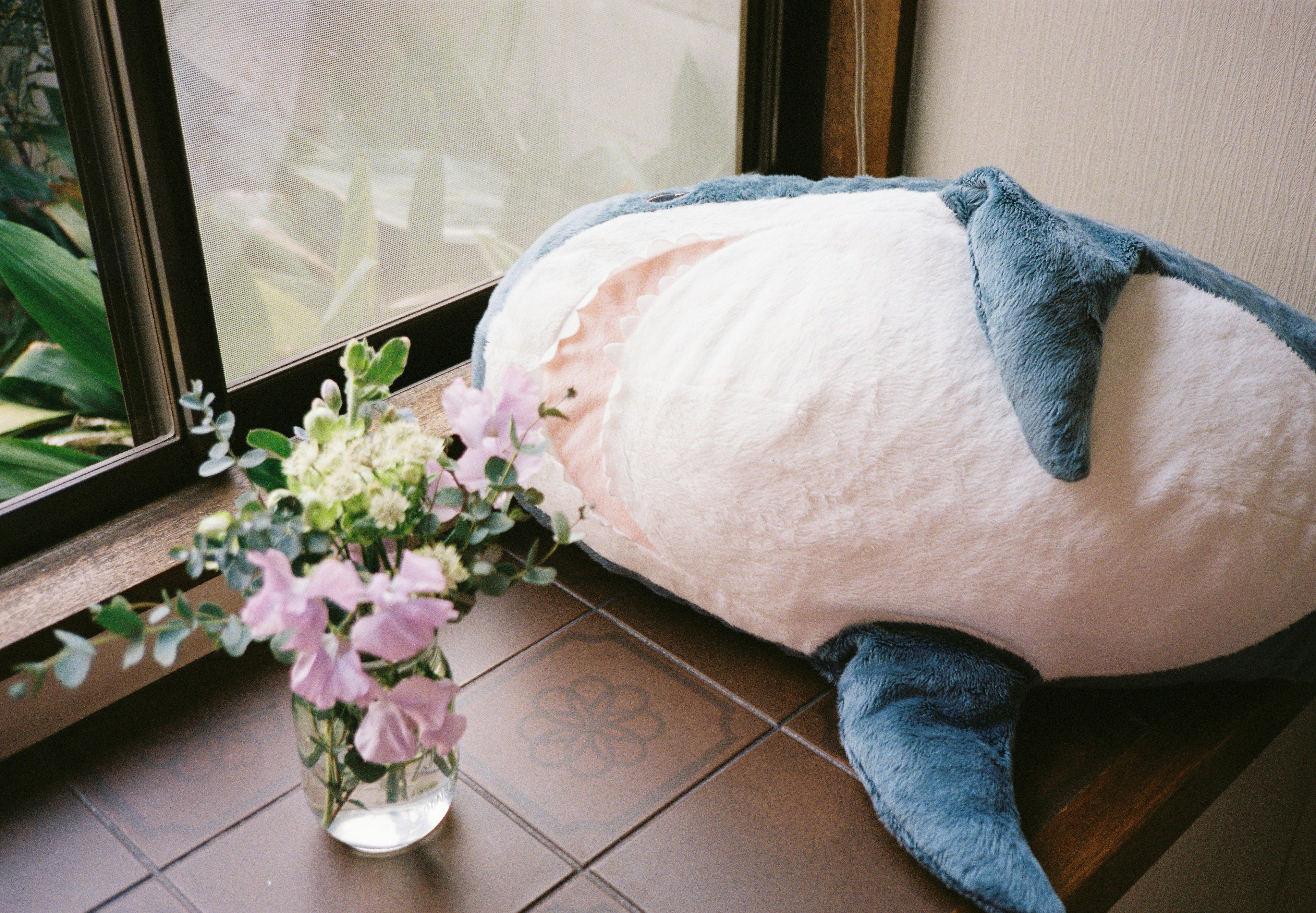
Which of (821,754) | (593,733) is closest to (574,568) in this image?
(593,733)

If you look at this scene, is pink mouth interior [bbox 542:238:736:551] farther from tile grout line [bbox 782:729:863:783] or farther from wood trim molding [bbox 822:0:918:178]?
wood trim molding [bbox 822:0:918:178]

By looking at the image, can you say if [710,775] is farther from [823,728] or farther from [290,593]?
[290,593]

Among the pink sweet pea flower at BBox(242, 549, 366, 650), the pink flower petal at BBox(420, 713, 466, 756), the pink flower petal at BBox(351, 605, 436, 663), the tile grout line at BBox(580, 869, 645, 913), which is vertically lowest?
the tile grout line at BBox(580, 869, 645, 913)

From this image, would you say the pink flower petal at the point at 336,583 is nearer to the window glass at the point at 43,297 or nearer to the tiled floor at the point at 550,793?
the tiled floor at the point at 550,793

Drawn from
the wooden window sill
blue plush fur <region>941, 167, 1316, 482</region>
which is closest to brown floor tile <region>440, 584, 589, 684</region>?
the wooden window sill

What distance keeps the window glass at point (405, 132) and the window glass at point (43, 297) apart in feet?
0.34

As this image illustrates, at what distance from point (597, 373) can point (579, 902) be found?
1.39 feet

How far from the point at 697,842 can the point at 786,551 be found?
0.76ft

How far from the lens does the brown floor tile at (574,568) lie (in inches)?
42.2

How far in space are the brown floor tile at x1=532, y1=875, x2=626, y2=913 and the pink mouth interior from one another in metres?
0.29

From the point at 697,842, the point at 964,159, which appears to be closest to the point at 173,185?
the point at 697,842

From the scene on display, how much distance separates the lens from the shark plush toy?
0.74m

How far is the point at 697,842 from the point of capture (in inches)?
31.9

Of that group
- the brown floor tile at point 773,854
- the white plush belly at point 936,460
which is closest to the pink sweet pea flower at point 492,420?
the white plush belly at point 936,460
